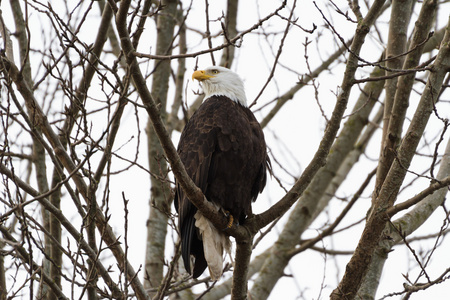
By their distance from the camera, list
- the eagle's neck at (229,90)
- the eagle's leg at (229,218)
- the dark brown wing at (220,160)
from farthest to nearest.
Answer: the eagle's neck at (229,90) < the dark brown wing at (220,160) < the eagle's leg at (229,218)

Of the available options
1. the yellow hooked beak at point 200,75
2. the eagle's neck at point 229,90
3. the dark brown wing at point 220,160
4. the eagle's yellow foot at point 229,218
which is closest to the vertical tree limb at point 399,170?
the eagle's yellow foot at point 229,218

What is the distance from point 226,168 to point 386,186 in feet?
4.34

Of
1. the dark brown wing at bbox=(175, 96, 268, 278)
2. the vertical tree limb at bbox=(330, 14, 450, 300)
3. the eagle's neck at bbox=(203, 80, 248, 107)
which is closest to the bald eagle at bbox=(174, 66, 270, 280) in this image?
the dark brown wing at bbox=(175, 96, 268, 278)

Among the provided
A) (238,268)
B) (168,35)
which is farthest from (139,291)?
(168,35)

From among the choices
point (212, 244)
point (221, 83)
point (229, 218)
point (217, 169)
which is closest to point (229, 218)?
point (229, 218)

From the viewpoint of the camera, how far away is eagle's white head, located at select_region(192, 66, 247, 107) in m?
5.25

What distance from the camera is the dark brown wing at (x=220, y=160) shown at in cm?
443

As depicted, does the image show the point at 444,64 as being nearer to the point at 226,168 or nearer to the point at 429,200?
the point at 429,200

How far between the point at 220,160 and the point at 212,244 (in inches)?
26.4

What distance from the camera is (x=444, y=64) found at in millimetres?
3672

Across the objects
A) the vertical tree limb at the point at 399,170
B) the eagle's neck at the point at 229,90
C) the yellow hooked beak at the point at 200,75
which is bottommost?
the vertical tree limb at the point at 399,170

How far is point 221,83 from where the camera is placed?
539cm

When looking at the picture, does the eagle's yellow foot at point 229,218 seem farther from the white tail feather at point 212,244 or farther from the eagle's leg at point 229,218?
the white tail feather at point 212,244

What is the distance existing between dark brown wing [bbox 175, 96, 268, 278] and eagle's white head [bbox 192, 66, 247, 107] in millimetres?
579
